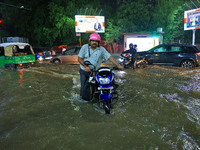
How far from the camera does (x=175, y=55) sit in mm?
11586

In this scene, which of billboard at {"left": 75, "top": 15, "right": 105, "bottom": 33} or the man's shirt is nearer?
the man's shirt

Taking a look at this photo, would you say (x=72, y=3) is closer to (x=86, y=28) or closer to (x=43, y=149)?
(x=86, y=28)

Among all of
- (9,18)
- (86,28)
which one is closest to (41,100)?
(86,28)

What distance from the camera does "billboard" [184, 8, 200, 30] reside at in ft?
76.4

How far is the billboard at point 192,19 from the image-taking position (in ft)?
76.4

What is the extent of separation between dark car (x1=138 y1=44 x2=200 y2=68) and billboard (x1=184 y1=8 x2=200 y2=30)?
14.4 meters

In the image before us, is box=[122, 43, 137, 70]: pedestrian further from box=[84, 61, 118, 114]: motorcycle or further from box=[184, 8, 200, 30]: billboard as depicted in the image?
box=[184, 8, 200, 30]: billboard

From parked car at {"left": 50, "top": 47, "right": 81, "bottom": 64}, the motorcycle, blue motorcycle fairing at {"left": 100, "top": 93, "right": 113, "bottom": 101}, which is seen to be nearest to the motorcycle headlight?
the motorcycle

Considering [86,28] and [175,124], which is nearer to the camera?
[175,124]

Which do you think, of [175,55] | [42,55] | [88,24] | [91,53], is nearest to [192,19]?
[88,24]

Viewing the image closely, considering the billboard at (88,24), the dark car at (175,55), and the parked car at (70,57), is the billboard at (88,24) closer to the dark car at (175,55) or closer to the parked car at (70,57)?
the parked car at (70,57)

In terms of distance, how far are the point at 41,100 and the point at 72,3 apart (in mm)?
25474

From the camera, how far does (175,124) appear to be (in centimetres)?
371

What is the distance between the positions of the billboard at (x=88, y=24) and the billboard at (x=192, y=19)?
11.8 meters
